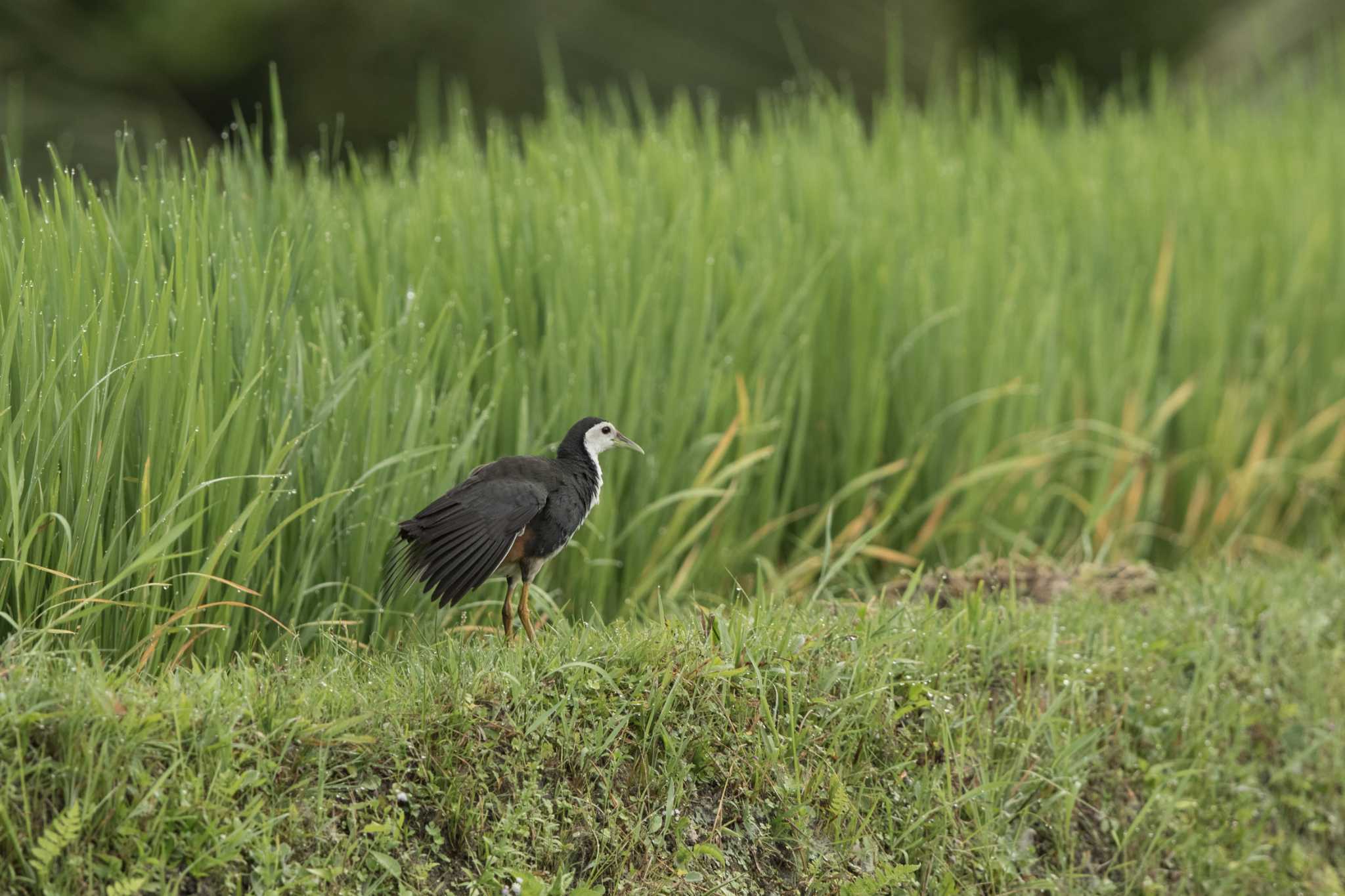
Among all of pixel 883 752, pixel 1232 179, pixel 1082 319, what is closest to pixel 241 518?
pixel 883 752

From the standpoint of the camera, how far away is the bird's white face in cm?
284

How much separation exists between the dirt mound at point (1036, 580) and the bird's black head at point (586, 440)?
101 centimetres

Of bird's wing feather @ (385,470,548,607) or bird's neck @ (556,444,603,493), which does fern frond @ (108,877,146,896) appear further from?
bird's neck @ (556,444,603,493)

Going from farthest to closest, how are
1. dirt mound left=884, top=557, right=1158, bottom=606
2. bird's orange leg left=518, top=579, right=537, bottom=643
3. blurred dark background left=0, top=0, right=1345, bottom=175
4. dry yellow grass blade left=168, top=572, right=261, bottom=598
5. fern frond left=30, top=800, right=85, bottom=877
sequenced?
blurred dark background left=0, top=0, right=1345, bottom=175 < dirt mound left=884, top=557, right=1158, bottom=606 < bird's orange leg left=518, top=579, right=537, bottom=643 < dry yellow grass blade left=168, top=572, right=261, bottom=598 < fern frond left=30, top=800, right=85, bottom=877

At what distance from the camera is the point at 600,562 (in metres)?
3.46

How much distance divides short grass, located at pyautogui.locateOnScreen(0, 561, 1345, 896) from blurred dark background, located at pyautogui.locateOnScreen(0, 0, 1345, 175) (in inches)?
254

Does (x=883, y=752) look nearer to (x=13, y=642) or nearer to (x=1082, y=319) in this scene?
(x=13, y=642)

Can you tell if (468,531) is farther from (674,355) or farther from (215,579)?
(674,355)

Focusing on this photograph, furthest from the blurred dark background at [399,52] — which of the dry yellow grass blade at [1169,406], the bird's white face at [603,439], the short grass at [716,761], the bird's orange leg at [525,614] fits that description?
the bird's orange leg at [525,614]

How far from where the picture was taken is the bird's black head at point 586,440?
2834 millimetres

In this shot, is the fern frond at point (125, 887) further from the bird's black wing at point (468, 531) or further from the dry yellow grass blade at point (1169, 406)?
the dry yellow grass blade at point (1169, 406)

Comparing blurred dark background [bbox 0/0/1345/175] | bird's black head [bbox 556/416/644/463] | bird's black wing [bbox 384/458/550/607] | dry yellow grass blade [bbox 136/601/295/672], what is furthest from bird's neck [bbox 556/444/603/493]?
blurred dark background [bbox 0/0/1345/175]

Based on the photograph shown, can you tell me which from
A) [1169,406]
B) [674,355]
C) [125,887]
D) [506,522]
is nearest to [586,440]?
[506,522]

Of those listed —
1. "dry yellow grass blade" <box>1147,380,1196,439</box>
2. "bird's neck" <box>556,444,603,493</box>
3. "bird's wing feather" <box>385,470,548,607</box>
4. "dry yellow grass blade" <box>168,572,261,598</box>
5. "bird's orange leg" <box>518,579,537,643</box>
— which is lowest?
"bird's orange leg" <box>518,579,537,643</box>
